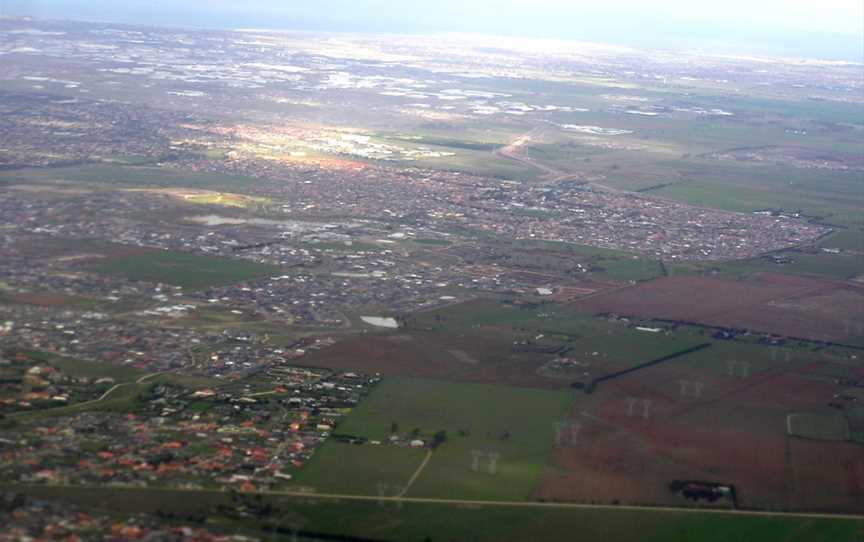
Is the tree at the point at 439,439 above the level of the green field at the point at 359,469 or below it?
below

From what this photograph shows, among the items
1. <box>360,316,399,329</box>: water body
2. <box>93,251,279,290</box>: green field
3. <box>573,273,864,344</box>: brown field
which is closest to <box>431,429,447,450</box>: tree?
<box>360,316,399,329</box>: water body

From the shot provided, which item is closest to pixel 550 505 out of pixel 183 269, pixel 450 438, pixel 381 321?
pixel 450 438

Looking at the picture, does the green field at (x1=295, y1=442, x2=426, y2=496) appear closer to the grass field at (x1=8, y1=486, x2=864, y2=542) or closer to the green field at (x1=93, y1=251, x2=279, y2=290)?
the grass field at (x1=8, y1=486, x2=864, y2=542)

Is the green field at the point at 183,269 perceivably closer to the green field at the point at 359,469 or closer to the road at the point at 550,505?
the green field at the point at 359,469

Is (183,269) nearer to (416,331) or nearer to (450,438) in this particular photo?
(416,331)

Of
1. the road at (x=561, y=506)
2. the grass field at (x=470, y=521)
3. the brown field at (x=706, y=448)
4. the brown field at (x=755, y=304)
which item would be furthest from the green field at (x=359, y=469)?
the brown field at (x=755, y=304)
